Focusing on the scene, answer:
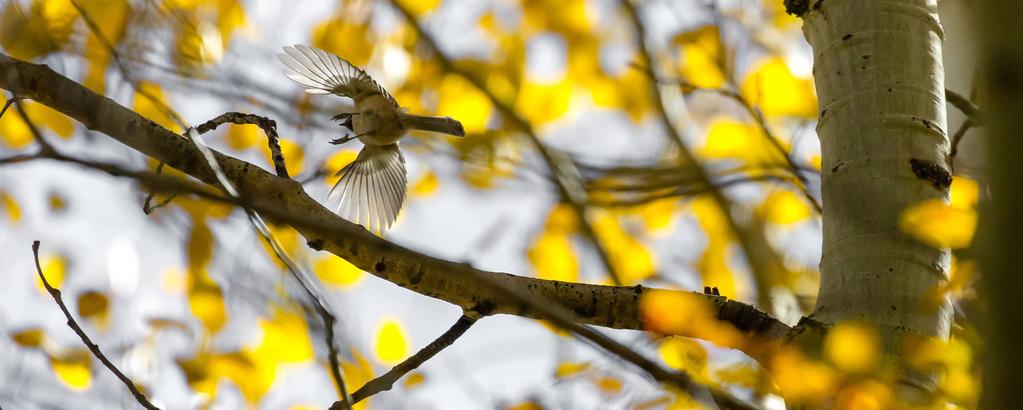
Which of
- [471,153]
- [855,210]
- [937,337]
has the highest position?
[471,153]

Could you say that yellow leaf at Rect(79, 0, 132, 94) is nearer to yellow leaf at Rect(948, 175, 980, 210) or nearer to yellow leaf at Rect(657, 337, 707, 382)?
yellow leaf at Rect(657, 337, 707, 382)

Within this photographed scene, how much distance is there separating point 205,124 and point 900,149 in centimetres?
108

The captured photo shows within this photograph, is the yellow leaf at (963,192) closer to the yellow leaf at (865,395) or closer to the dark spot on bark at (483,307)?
the yellow leaf at (865,395)

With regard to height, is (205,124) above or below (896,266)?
above

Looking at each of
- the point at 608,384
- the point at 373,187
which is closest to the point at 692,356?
the point at 608,384

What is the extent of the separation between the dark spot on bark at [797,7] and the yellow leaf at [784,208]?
1490mm

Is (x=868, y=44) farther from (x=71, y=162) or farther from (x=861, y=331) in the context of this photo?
(x=71, y=162)

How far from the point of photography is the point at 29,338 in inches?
108

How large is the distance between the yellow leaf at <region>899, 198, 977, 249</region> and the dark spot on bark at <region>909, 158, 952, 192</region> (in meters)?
0.05

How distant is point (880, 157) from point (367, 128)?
102 cm

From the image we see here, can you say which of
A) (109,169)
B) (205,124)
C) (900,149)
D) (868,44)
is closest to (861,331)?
(900,149)

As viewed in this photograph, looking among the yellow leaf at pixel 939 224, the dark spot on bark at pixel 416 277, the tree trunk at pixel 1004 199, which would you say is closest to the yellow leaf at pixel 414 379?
the dark spot on bark at pixel 416 277

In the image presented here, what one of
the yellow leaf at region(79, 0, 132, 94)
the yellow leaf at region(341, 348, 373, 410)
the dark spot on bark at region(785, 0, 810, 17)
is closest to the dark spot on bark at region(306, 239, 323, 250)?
the yellow leaf at region(341, 348, 373, 410)

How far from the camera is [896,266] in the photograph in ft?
3.75
